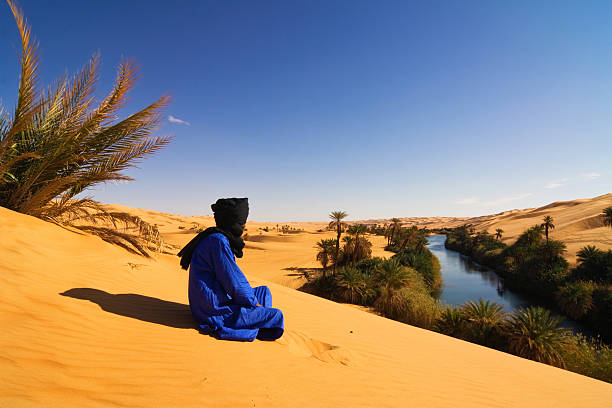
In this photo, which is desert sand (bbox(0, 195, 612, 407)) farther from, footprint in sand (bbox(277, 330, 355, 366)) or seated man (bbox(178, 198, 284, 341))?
seated man (bbox(178, 198, 284, 341))

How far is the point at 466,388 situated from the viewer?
3195 mm

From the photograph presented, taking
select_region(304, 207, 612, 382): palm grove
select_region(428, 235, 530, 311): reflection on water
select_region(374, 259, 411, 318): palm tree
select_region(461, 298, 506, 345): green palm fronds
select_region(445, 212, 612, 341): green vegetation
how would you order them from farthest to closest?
select_region(428, 235, 530, 311): reflection on water, select_region(445, 212, 612, 341): green vegetation, select_region(374, 259, 411, 318): palm tree, select_region(461, 298, 506, 345): green palm fronds, select_region(304, 207, 612, 382): palm grove

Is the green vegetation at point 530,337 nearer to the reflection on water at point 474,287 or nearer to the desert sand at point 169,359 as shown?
the desert sand at point 169,359

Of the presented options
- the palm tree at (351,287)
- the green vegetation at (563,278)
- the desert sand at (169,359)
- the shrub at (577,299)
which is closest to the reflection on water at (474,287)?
the green vegetation at (563,278)

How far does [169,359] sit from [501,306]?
11.4 meters

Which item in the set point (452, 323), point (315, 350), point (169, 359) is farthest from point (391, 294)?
point (169, 359)

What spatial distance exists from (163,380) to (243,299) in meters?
0.92

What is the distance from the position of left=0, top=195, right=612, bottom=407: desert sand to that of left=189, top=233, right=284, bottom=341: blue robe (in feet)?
0.55

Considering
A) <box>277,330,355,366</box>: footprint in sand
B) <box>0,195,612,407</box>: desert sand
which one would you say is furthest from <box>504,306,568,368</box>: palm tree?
<box>277,330,355,366</box>: footprint in sand

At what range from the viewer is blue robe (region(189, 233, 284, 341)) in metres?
2.67

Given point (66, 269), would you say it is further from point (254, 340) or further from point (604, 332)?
point (604, 332)

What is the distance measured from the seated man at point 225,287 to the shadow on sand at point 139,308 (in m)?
0.43

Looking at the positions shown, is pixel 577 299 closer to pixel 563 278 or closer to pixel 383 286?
pixel 563 278

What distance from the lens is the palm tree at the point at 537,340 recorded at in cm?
822
